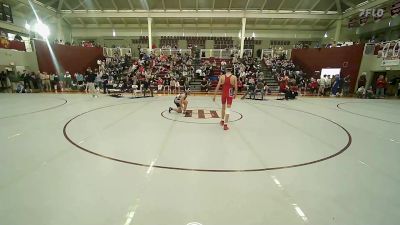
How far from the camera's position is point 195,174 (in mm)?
3293

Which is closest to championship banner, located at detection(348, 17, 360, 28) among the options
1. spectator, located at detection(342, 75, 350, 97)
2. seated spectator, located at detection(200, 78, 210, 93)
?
spectator, located at detection(342, 75, 350, 97)

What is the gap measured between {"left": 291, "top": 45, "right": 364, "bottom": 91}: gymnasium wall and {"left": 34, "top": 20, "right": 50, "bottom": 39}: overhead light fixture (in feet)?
81.5

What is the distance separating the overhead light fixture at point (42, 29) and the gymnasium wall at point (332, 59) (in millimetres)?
24856

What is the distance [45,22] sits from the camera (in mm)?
23266

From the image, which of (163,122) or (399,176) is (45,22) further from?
(399,176)

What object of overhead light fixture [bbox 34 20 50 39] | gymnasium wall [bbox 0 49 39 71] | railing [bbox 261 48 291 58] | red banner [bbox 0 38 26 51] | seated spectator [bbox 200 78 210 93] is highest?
overhead light fixture [bbox 34 20 50 39]

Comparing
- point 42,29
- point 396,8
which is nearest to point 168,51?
point 42,29

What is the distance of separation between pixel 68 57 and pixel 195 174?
18.5m

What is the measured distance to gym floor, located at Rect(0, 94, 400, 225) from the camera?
7.86 ft

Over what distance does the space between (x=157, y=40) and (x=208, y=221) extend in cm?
2701

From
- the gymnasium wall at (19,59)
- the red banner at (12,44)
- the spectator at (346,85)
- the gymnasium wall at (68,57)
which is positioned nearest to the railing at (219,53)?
the gymnasium wall at (68,57)

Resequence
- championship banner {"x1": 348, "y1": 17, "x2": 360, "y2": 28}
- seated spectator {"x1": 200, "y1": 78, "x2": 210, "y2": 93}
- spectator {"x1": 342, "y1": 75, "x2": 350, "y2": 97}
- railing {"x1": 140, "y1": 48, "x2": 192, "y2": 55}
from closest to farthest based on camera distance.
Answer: spectator {"x1": 342, "y1": 75, "x2": 350, "y2": 97} → seated spectator {"x1": 200, "y1": 78, "x2": 210, "y2": 93} → championship banner {"x1": 348, "y1": 17, "x2": 360, "y2": 28} → railing {"x1": 140, "y1": 48, "x2": 192, "y2": 55}

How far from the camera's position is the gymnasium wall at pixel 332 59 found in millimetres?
16125

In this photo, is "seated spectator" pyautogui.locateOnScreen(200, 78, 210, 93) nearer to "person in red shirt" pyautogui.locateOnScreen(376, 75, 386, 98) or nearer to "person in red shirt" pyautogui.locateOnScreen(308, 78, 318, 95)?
"person in red shirt" pyautogui.locateOnScreen(308, 78, 318, 95)
